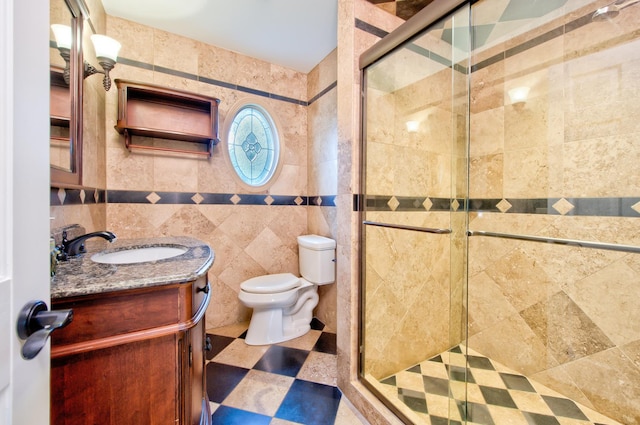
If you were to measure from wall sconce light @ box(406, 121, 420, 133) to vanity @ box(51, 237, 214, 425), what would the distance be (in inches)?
55.9

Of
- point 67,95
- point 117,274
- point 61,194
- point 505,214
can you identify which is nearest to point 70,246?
point 61,194

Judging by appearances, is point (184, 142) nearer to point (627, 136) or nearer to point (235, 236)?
point (235, 236)

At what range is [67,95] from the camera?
1121mm

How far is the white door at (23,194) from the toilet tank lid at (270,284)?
144 cm

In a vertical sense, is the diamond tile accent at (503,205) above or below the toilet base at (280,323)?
above

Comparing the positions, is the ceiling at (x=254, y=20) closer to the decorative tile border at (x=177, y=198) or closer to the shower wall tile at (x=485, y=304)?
the decorative tile border at (x=177, y=198)

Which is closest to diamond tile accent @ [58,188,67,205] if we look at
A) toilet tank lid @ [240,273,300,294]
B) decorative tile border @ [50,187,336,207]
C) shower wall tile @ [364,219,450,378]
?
decorative tile border @ [50,187,336,207]

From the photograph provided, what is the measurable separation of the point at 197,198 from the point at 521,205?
7.60ft

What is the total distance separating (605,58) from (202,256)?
2.14 metres

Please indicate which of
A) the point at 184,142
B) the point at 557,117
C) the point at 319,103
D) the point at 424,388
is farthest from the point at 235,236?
the point at 557,117

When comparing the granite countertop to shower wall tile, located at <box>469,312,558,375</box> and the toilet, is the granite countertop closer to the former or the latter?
the toilet

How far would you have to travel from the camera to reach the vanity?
667 mm

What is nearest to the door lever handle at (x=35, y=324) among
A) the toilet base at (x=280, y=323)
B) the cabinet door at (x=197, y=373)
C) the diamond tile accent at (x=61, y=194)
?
the cabinet door at (x=197, y=373)

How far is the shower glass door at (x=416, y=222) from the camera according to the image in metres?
1.44
